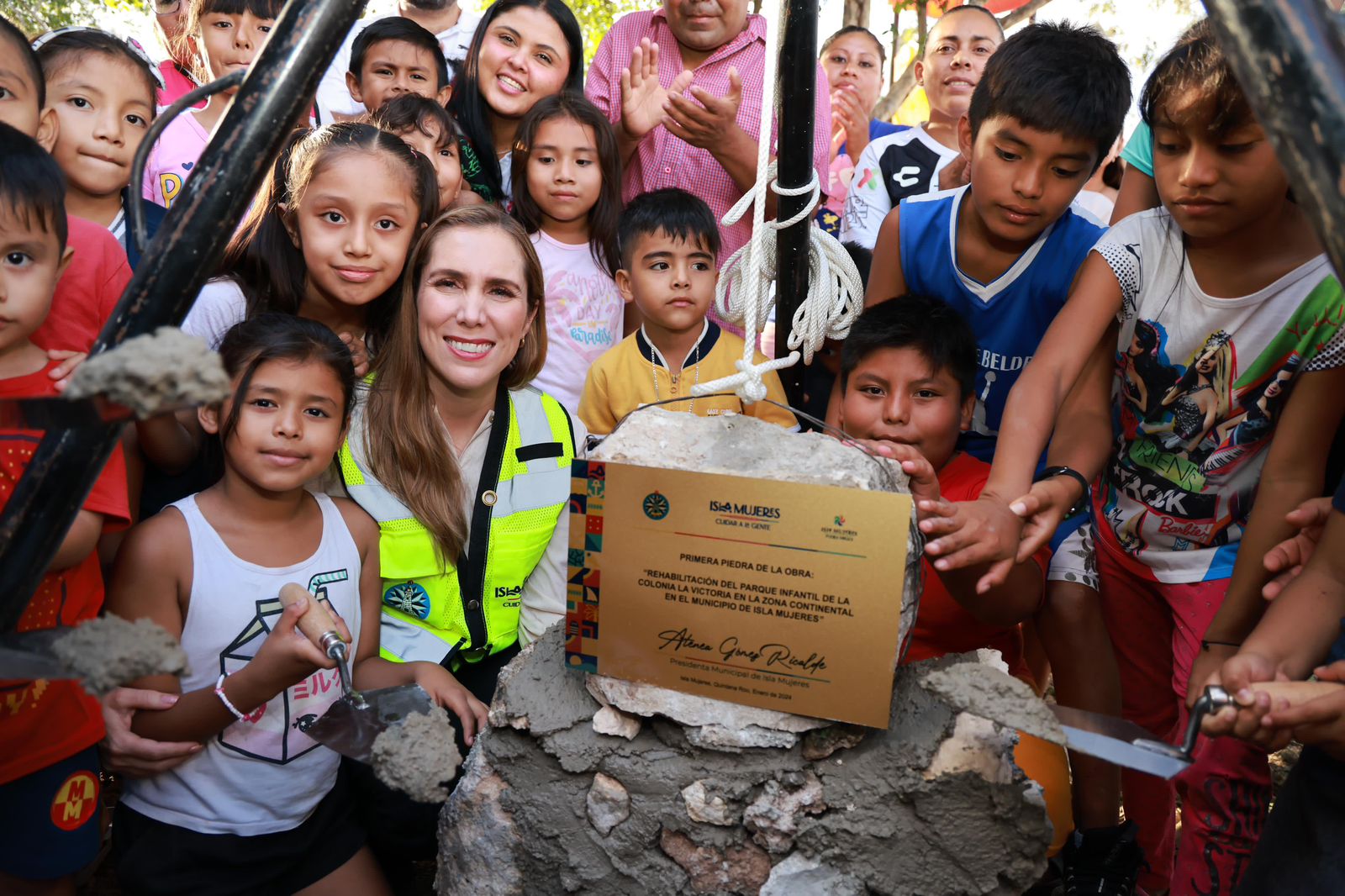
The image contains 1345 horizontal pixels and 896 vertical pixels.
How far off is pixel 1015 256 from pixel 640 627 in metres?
1.59

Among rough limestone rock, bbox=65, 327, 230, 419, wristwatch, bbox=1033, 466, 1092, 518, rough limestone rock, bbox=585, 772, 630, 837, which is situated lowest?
rough limestone rock, bbox=585, 772, 630, 837

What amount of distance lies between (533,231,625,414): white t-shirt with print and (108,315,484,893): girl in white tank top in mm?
969

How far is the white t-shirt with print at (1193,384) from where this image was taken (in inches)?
71.8

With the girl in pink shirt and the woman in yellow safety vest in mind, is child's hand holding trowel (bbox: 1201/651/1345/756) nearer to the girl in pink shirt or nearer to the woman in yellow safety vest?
the woman in yellow safety vest

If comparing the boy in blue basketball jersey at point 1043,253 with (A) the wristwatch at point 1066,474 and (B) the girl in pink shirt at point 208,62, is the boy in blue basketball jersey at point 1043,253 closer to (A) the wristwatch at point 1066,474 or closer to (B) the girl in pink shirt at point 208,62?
(A) the wristwatch at point 1066,474

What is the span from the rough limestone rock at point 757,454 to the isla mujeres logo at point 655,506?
48mm

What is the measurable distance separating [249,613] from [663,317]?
1.45 meters

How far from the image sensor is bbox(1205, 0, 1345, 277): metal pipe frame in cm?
75

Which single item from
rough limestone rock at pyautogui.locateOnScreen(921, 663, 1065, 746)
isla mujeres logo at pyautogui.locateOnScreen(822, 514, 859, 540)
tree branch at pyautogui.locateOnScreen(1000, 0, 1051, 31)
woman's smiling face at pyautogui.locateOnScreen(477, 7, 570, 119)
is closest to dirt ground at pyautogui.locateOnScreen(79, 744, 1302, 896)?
rough limestone rock at pyautogui.locateOnScreen(921, 663, 1065, 746)

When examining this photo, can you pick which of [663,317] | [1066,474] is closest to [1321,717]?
[1066,474]

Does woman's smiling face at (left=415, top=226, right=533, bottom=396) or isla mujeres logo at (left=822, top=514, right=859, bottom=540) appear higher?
woman's smiling face at (left=415, top=226, right=533, bottom=396)

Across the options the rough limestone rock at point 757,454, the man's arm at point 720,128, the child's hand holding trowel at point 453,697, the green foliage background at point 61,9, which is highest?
the green foliage background at point 61,9

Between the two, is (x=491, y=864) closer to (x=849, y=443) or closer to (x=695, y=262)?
(x=849, y=443)
